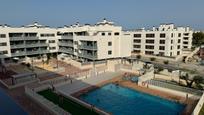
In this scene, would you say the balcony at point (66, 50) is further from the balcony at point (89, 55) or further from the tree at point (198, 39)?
the tree at point (198, 39)

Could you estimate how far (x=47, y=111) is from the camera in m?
19.6

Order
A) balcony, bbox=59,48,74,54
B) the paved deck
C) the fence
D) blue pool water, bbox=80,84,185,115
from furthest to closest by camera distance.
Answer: balcony, bbox=59,48,74,54 < the paved deck < the fence < blue pool water, bbox=80,84,185,115

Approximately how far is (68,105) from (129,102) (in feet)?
27.5

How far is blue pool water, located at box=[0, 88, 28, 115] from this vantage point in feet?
62.8

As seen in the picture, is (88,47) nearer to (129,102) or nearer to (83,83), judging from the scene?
(83,83)

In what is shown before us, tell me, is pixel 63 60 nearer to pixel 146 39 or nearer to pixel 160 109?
pixel 146 39

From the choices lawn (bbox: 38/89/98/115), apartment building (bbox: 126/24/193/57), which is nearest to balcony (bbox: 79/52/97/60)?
lawn (bbox: 38/89/98/115)

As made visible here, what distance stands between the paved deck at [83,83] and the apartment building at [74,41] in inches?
329

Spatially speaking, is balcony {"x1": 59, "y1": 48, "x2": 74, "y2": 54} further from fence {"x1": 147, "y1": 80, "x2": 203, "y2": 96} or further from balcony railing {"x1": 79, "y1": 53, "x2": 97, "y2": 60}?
fence {"x1": 147, "y1": 80, "x2": 203, "y2": 96}

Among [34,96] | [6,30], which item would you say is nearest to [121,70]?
[34,96]

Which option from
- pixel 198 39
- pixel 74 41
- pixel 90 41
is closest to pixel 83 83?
pixel 90 41

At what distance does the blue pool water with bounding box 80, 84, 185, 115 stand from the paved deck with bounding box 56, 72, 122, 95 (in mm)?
2148

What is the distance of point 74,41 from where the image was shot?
5138 cm

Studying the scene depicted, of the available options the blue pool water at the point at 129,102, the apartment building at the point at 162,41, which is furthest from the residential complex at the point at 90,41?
the blue pool water at the point at 129,102
